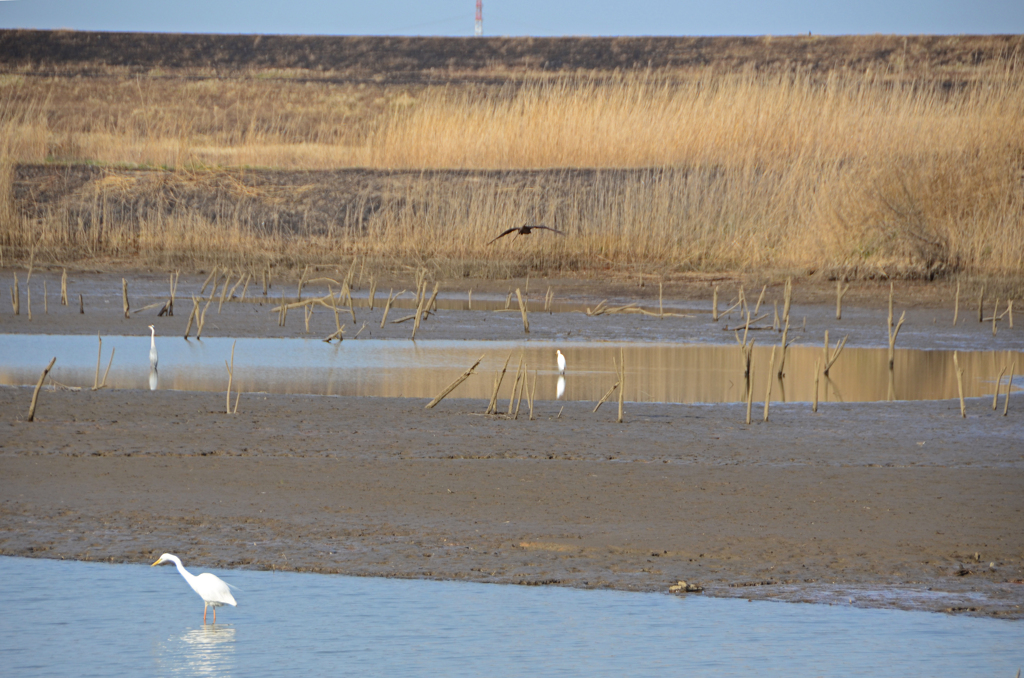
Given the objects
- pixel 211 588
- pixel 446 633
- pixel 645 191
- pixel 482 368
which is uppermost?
pixel 645 191

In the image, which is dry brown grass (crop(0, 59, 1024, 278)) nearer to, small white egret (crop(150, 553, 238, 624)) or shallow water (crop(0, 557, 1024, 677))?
shallow water (crop(0, 557, 1024, 677))

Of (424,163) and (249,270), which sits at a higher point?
(424,163)

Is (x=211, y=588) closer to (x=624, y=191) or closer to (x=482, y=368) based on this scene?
(x=482, y=368)

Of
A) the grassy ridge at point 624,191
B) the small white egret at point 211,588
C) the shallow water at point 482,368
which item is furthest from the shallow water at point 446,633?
the grassy ridge at point 624,191

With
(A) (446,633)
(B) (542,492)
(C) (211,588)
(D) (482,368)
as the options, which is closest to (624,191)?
(D) (482,368)

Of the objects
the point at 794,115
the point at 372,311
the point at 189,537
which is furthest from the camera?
the point at 794,115

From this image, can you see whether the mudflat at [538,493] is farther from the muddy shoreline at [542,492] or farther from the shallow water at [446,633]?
the shallow water at [446,633]

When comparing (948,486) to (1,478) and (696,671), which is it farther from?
(1,478)

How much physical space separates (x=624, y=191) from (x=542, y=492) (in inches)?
579

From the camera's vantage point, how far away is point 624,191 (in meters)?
20.5

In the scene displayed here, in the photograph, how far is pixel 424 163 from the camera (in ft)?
73.5

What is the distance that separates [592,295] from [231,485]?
1091 centimetres

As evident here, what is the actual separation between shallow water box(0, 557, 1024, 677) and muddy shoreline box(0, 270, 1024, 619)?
0.19 metres

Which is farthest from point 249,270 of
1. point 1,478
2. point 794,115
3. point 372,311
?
point 1,478
